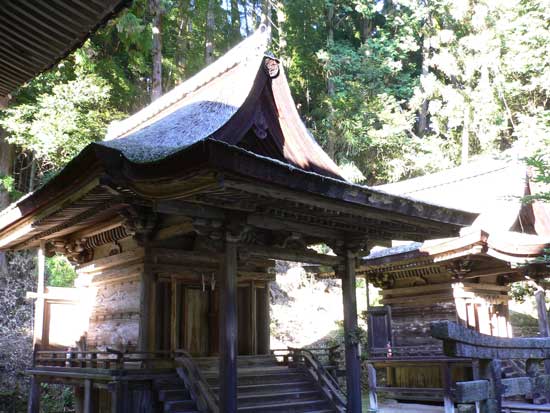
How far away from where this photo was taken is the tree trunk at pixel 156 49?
19.9 m

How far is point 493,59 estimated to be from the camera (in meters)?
23.9

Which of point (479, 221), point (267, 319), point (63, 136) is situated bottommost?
point (267, 319)

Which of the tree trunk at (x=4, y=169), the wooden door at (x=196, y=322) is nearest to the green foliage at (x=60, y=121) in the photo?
the tree trunk at (x=4, y=169)

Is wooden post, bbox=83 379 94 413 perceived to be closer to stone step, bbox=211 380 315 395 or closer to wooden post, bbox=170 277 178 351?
wooden post, bbox=170 277 178 351

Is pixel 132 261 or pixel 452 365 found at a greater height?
pixel 132 261

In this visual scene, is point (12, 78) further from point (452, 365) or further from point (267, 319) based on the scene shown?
point (452, 365)

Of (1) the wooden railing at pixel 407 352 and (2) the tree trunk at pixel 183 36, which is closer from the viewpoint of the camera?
(1) the wooden railing at pixel 407 352

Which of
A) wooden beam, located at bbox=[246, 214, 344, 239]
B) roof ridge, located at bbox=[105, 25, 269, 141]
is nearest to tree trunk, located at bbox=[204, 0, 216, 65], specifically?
roof ridge, located at bbox=[105, 25, 269, 141]

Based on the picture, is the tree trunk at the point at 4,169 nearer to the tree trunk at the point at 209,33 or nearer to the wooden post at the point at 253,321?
the tree trunk at the point at 209,33

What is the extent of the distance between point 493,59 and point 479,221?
46.9 ft

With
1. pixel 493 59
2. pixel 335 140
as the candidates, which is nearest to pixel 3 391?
pixel 335 140

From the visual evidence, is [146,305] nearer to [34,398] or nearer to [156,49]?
[34,398]

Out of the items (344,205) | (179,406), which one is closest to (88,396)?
(179,406)

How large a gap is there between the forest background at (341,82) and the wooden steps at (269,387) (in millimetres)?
9133
